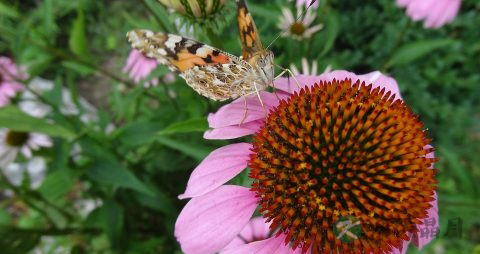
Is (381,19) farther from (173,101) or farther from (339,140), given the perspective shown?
(339,140)

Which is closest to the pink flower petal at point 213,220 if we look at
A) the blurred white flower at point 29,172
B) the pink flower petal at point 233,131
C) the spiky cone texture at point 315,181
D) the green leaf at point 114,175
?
the spiky cone texture at point 315,181


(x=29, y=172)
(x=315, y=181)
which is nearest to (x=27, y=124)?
(x=315, y=181)

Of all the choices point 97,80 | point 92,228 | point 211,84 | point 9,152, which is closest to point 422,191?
point 211,84

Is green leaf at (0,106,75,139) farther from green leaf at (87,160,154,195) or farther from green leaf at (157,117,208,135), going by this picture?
green leaf at (157,117,208,135)

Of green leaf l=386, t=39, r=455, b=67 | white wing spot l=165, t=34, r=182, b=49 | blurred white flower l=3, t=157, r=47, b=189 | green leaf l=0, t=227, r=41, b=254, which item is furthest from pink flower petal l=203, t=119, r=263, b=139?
blurred white flower l=3, t=157, r=47, b=189

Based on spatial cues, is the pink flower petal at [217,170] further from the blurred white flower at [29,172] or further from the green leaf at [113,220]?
the blurred white flower at [29,172]
